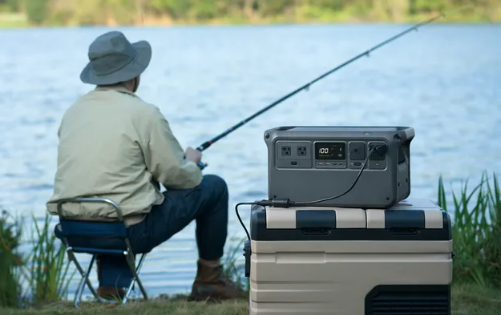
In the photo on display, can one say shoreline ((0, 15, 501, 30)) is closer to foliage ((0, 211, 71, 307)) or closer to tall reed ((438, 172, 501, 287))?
foliage ((0, 211, 71, 307))

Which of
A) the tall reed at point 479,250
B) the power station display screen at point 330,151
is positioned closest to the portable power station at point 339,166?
the power station display screen at point 330,151

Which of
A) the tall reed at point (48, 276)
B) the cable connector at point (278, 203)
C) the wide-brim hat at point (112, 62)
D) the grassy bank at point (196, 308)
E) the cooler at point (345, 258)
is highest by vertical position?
the wide-brim hat at point (112, 62)

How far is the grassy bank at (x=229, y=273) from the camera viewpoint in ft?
10.7

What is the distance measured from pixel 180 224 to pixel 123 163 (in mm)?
345

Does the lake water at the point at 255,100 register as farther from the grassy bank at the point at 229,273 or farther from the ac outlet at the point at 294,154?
the ac outlet at the point at 294,154

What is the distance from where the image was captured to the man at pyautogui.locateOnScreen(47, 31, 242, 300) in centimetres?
341

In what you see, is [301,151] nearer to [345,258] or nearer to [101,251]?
[345,258]

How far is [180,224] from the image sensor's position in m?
3.61

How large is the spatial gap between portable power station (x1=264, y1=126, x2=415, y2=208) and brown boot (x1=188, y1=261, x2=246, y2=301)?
1276mm

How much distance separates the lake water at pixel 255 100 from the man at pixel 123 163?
1273 mm

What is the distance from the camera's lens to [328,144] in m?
2.58

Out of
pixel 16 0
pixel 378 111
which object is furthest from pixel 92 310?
pixel 16 0

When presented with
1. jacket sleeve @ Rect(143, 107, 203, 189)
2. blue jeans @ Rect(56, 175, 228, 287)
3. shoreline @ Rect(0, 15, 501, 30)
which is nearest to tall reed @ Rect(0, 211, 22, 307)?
blue jeans @ Rect(56, 175, 228, 287)

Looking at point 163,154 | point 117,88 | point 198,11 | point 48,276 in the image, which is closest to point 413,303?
point 163,154
